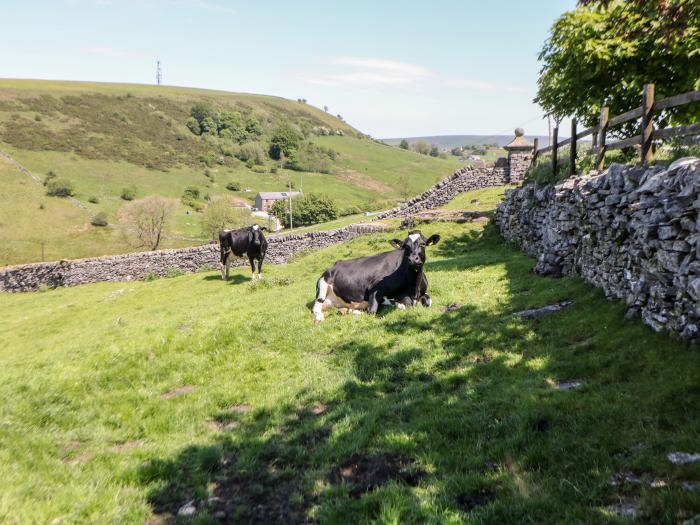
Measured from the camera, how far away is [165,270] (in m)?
37.2

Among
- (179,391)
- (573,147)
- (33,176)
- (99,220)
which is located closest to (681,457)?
(179,391)

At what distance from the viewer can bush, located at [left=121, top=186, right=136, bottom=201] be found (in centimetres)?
10362

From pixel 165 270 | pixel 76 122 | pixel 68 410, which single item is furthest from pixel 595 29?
pixel 76 122

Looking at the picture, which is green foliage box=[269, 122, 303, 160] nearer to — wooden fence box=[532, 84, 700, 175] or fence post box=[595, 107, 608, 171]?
fence post box=[595, 107, 608, 171]

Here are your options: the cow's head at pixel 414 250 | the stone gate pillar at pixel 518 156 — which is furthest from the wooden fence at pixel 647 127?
the stone gate pillar at pixel 518 156

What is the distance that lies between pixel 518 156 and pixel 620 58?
2241 centimetres

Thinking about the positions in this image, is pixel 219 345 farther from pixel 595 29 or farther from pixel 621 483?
pixel 595 29

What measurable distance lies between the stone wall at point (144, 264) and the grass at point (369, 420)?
901 inches

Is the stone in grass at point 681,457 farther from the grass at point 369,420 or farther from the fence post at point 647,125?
the fence post at point 647,125

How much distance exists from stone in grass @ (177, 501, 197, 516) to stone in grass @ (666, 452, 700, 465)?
4.75m

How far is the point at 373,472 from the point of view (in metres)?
5.27

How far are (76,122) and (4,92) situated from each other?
1377 inches

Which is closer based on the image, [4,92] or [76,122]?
[76,122]

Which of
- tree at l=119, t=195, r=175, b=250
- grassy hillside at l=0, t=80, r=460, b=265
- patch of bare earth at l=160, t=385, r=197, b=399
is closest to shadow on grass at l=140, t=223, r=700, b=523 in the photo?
patch of bare earth at l=160, t=385, r=197, b=399
